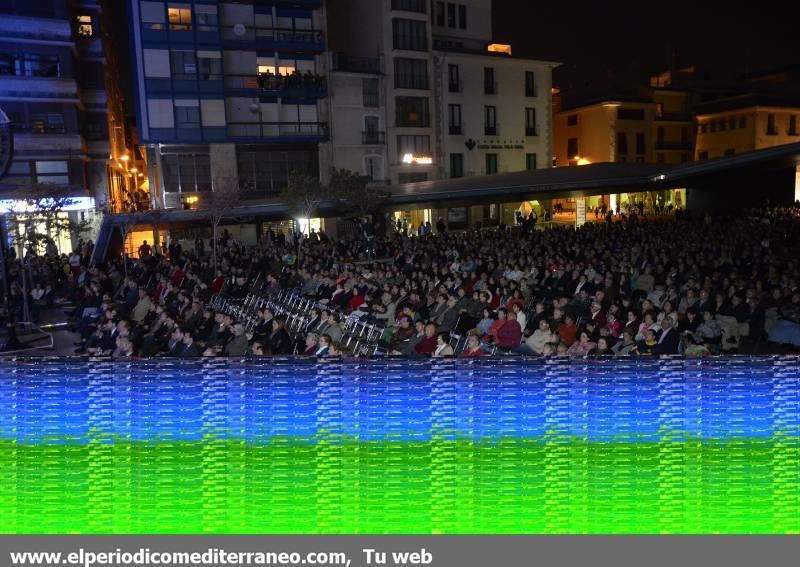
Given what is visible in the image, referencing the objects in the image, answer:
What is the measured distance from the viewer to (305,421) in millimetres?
5086

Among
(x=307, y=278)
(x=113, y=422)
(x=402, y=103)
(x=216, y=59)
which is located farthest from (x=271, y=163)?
(x=113, y=422)

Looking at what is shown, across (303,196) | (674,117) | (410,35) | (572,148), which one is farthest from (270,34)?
(674,117)

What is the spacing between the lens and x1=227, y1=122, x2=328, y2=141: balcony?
39.4 m

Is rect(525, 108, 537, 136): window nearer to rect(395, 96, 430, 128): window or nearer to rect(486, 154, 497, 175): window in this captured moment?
rect(486, 154, 497, 175): window

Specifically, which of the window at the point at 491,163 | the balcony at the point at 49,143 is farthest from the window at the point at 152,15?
the window at the point at 491,163

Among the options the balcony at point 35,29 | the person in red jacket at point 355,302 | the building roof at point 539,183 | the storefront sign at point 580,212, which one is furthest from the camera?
the storefront sign at point 580,212

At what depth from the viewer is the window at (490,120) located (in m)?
46.7

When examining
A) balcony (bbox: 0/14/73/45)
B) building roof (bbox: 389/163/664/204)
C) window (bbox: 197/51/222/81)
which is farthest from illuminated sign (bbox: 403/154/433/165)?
balcony (bbox: 0/14/73/45)

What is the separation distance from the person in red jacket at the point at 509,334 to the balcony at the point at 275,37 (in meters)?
33.6

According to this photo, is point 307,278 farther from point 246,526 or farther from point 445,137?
point 445,137

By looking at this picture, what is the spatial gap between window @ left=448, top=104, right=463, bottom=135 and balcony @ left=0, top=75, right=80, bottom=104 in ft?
73.1

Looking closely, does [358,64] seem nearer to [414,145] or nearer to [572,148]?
[414,145]

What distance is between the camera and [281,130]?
133 feet

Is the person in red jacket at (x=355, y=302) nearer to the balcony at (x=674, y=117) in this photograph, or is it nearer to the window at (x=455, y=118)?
the window at (x=455, y=118)
